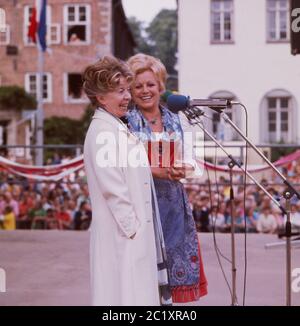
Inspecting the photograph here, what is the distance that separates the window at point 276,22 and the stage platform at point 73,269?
5.20 ft

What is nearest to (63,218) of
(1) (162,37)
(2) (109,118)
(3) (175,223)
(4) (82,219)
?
(4) (82,219)

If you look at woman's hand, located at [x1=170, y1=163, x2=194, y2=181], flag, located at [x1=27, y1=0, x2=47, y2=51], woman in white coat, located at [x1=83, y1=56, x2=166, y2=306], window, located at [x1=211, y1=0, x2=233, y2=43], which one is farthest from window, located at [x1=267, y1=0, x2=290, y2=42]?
woman in white coat, located at [x1=83, y1=56, x2=166, y2=306]

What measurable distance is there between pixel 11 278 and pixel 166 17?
6.81 ft

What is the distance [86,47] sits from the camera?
794 cm

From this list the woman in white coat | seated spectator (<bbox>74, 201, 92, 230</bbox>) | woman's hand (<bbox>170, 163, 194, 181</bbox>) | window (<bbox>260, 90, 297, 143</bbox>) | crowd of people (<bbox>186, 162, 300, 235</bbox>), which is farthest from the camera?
seated spectator (<bbox>74, 201, 92, 230</bbox>)

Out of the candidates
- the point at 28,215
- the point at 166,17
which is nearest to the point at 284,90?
the point at 166,17

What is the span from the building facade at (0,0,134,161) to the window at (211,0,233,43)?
0.72 meters

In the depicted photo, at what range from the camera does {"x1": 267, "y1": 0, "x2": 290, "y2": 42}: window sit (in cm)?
560

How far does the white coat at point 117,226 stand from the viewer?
9.08 ft

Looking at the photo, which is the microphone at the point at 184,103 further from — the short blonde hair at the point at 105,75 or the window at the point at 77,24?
the window at the point at 77,24

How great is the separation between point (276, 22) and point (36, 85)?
22.1 feet

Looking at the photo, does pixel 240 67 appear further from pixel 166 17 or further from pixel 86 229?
pixel 86 229

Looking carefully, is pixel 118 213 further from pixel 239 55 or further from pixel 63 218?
pixel 63 218

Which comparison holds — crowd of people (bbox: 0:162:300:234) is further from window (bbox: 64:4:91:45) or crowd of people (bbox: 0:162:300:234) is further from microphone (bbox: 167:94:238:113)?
microphone (bbox: 167:94:238:113)
